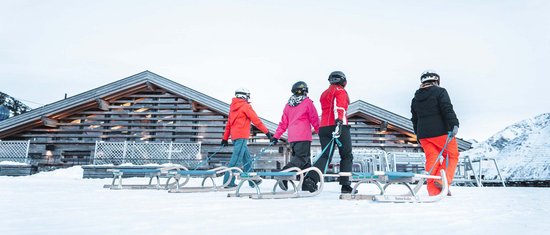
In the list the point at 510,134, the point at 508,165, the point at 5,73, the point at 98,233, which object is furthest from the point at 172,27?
the point at 510,134

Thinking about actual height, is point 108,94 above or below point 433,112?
above

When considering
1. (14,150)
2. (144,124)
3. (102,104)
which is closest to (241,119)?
(144,124)

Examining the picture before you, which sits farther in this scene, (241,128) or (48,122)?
(48,122)

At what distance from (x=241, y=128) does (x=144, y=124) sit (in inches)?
317

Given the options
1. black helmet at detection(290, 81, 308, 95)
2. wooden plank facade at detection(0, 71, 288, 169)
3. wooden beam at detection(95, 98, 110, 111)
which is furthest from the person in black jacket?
wooden beam at detection(95, 98, 110, 111)

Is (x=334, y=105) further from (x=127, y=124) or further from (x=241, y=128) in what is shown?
(x=127, y=124)

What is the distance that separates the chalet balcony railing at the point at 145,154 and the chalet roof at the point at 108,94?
173 centimetres

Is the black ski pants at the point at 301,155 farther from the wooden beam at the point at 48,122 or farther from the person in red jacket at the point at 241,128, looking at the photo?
the wooden beam at the point at 48,122

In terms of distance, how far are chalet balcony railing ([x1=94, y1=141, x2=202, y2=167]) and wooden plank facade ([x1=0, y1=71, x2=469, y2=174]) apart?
0.69m

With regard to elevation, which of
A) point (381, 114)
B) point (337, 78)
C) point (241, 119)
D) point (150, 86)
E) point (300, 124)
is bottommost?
point (300, 124)

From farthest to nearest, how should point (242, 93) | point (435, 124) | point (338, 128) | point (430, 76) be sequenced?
point (242, 93)
point (338, 128)
point (430, 76)
point (435, 124)

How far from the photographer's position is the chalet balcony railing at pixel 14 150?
38.8 ft

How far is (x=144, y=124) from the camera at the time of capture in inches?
490

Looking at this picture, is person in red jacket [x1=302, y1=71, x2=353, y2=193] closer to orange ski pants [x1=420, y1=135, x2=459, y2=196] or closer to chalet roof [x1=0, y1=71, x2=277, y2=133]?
orange ski pants [x1=420, y1=135, x2=459, y2=196]
